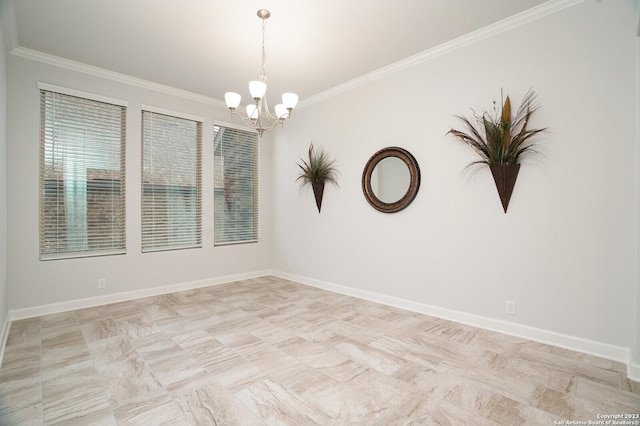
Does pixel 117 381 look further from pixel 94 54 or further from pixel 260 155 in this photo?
pixel 260 155

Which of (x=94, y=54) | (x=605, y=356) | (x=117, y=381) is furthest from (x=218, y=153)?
(x=605, y=356)

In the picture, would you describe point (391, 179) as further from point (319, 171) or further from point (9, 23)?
point (9, 23)

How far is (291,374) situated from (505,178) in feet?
8.40

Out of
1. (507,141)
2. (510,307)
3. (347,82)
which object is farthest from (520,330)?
(347,82)

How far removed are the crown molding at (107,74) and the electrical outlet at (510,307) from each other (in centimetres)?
483

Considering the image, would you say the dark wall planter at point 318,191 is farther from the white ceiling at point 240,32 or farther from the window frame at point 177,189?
the window frame at point 177,189

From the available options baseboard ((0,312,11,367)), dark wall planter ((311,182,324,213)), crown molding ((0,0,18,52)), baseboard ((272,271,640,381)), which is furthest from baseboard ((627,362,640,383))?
crown molding ((0,0,18,52))

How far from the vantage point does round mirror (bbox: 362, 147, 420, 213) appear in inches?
149

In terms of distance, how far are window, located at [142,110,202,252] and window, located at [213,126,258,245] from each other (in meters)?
0.33

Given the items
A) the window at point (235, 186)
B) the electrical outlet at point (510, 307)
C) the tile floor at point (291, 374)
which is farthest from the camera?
the window at point (235, 186)

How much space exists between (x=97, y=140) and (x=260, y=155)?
Result: 2.47 meters

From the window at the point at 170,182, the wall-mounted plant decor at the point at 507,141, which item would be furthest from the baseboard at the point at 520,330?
the window at the point at 170,182

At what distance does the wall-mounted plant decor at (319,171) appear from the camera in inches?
188

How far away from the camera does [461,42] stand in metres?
3.34
